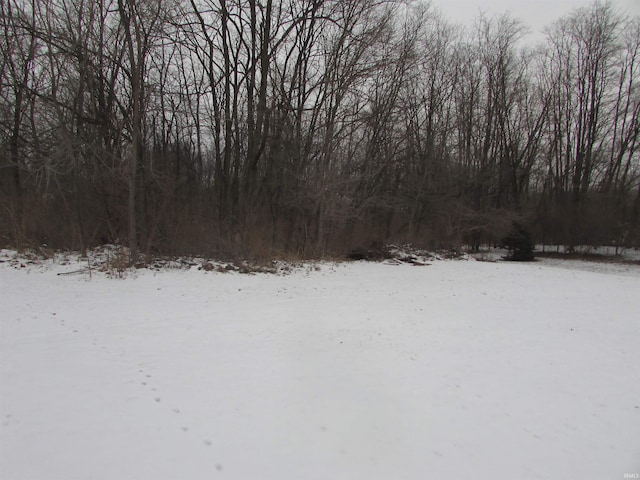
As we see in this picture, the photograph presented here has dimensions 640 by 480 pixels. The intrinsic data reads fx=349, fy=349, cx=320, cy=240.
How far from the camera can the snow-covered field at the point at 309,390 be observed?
2.62 metres

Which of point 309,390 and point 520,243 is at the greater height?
point 520,243

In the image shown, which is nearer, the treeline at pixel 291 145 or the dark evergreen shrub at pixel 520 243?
the treeline at pixel 291 145

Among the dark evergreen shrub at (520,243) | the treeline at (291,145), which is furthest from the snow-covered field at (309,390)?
the dark evergreen shrub at (520,243)

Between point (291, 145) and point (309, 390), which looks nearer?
point (309, 390)

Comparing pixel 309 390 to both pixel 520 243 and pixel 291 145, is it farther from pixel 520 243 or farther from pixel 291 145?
pixel 520 243

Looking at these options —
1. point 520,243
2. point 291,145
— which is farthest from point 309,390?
point 520,243

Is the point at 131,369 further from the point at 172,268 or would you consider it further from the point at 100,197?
the point at 100,197

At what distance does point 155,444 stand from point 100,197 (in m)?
13.4

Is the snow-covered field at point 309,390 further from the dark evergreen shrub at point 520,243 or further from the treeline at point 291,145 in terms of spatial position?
the dark evergreen shrub at point 520,243

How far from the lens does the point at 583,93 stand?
27.7m

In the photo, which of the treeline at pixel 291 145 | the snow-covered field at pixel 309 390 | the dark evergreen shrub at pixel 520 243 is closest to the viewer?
the snow-covered field at pixel 309 390

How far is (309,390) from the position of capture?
3.67m

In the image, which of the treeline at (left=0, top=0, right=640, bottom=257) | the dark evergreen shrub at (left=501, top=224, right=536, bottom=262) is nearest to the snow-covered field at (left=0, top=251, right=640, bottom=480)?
the treeline at (left=0, top=0, right=640, bottom=257)

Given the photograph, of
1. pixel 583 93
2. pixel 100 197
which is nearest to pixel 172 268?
pixel 100 197
